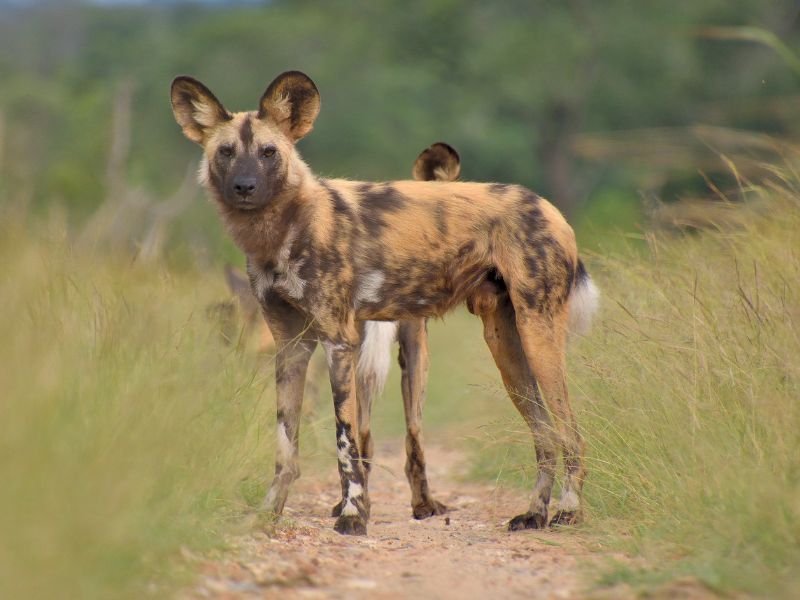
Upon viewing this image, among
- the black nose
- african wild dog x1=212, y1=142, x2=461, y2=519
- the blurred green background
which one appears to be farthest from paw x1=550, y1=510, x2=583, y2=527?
Result: the blurred green background

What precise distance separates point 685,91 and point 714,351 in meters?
18.1

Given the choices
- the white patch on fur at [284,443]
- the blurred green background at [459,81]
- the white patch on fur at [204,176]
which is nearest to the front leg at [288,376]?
the white patch on fur at [284,443]

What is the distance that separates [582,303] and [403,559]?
1.33 metres

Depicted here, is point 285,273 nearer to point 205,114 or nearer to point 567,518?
point 205,114

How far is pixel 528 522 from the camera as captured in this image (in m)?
4.10

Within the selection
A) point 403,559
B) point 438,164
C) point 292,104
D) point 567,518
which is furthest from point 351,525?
point 438,164

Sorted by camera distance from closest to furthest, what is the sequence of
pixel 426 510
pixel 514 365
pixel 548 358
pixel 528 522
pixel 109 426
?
pixel 109 426 < pixel 528 522 < pixel 548 358 < pixel 514 365 < pixel 426 510

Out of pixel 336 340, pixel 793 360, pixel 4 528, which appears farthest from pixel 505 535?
pixel 4 528

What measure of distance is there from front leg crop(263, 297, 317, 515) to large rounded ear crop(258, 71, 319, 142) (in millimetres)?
666

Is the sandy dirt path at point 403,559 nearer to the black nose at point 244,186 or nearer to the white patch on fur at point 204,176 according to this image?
the black nose at point 244,186

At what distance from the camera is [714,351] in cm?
374

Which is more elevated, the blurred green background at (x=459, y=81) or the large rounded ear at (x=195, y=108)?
the blurred green background at (x=459, y=81)

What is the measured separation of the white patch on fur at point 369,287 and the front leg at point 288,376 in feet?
0.71

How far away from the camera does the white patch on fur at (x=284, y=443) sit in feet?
13.6
